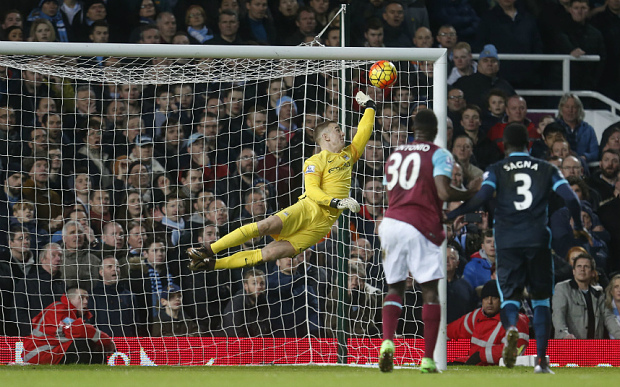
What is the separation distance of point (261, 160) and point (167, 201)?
3.99 feet

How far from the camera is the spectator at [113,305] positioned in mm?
9984

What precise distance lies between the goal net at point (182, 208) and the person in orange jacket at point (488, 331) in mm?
578

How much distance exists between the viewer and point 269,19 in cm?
1247

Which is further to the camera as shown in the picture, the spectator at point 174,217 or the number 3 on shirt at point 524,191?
the spectator at point 174,217

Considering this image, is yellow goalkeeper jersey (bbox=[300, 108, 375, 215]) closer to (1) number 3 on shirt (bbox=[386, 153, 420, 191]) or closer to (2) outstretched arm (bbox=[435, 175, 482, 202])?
(1) number 3 on shirt (bbox=[386, 153, 420, 191])

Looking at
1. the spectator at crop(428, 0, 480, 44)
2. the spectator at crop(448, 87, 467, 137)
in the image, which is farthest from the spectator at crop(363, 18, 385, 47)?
the spectator at crop(428, 0, 480, 44)

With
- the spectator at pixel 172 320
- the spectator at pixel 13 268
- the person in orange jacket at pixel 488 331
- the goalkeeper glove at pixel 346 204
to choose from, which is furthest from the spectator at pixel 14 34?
the person in orange jacket at pixel 488 331

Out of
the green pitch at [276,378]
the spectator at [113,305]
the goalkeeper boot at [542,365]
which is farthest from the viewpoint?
the spectator at [113,305]

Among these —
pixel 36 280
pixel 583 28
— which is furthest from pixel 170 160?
pixel 583 28

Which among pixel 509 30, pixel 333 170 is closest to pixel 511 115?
pixel 509 30

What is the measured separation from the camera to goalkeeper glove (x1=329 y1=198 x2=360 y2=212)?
27.5ft

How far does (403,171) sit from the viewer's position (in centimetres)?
727

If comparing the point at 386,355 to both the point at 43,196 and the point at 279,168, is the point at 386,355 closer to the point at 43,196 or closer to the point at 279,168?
the point at 279,168

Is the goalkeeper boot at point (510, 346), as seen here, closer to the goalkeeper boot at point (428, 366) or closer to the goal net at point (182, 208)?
the goalkeeper boot at point (428, 366)
